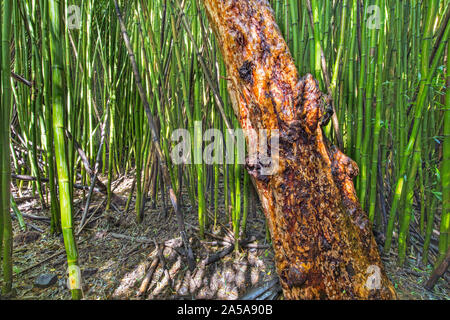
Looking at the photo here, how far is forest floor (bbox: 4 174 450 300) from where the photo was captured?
0.74 metres

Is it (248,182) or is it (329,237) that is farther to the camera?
(248,182)

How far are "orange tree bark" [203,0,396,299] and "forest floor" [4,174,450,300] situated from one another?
196 millimetres

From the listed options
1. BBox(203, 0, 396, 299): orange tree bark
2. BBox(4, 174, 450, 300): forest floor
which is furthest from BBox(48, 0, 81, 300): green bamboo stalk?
BBox(203, 0, 396, 299): orange tree bark

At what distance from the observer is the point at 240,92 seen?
0.68 metres

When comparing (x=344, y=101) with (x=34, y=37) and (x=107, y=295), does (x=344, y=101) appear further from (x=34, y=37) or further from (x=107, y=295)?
(x=34, y=37)

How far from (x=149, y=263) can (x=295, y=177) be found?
1.98ft

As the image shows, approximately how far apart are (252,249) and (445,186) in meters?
0.64

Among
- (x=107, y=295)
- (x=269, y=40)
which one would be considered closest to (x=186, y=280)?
(x=107, y=295)
